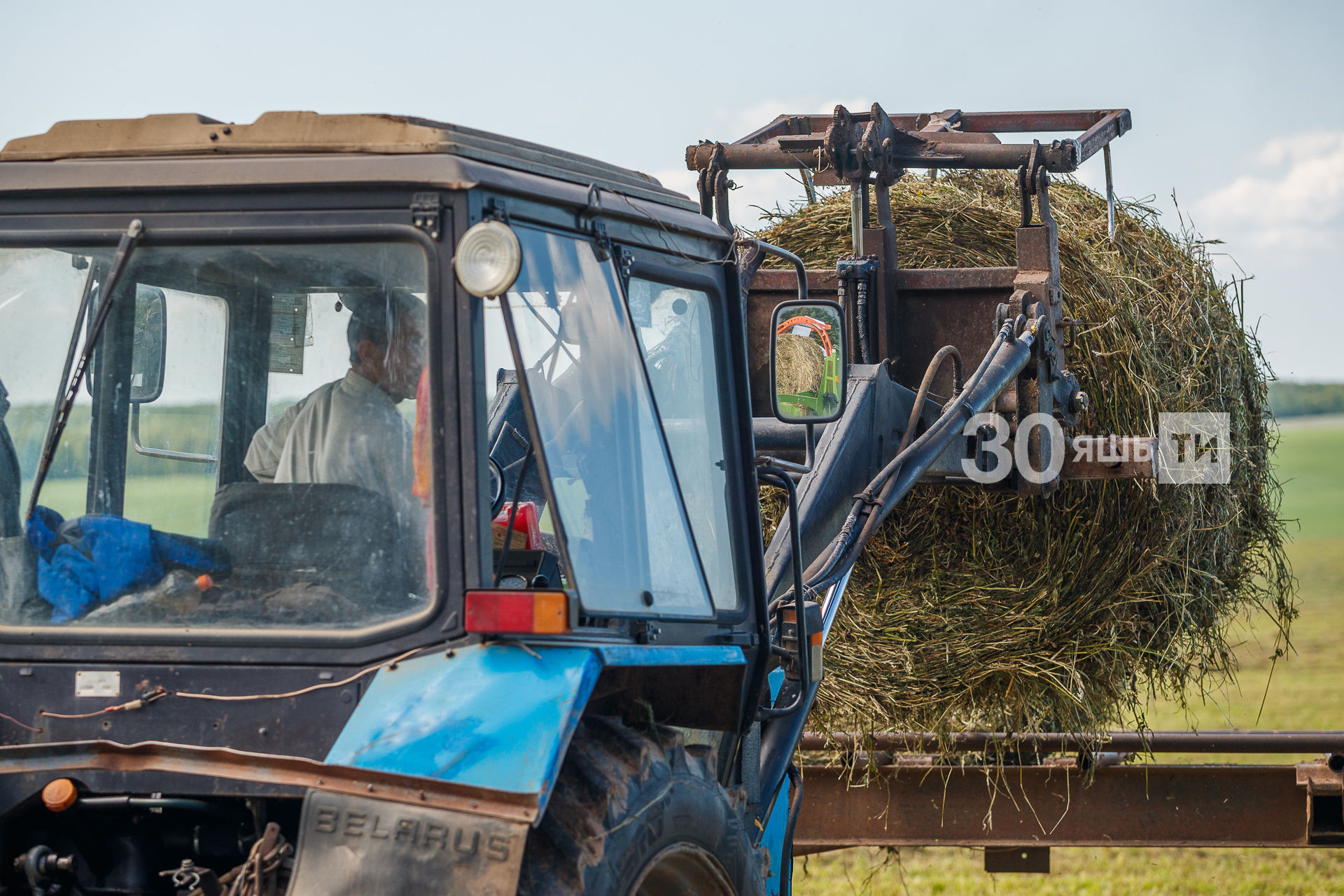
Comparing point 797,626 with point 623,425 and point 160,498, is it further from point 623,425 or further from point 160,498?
point 160,498

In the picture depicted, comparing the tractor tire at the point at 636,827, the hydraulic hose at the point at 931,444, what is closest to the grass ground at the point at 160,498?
the tractor tire at the point at 636,827

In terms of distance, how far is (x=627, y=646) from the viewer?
2695mm

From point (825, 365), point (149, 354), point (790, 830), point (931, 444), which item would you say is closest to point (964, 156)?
point (931, 444)

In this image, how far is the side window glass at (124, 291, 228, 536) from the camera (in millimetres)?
2824

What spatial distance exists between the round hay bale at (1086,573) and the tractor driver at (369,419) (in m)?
3.17

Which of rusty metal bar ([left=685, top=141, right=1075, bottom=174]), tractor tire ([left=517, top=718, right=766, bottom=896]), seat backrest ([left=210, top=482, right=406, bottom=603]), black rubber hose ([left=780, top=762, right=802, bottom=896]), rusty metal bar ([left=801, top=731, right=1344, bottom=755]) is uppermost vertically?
rusty metal bar ([left=685, top=141, right=1075, bottom=174])

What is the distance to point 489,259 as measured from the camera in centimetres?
251

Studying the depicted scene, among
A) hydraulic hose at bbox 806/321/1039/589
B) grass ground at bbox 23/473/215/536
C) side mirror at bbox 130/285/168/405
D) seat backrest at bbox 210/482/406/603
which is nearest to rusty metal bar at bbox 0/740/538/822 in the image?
seat backrest at bbox 210/482/406/603

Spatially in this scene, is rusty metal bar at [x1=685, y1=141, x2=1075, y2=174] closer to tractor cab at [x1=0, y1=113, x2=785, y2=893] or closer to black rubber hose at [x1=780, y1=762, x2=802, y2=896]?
black rubber hose at [x1=780, y1=762, x2=802, y2=896]

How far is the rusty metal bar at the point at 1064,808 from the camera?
17.4 feet

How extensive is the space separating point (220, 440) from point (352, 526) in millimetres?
426

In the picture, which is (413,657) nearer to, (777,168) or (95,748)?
(95,748)

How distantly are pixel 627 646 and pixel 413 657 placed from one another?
391 mm

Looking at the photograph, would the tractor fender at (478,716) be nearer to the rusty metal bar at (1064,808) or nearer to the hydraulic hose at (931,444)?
the hydraulic hose at (931,444)
